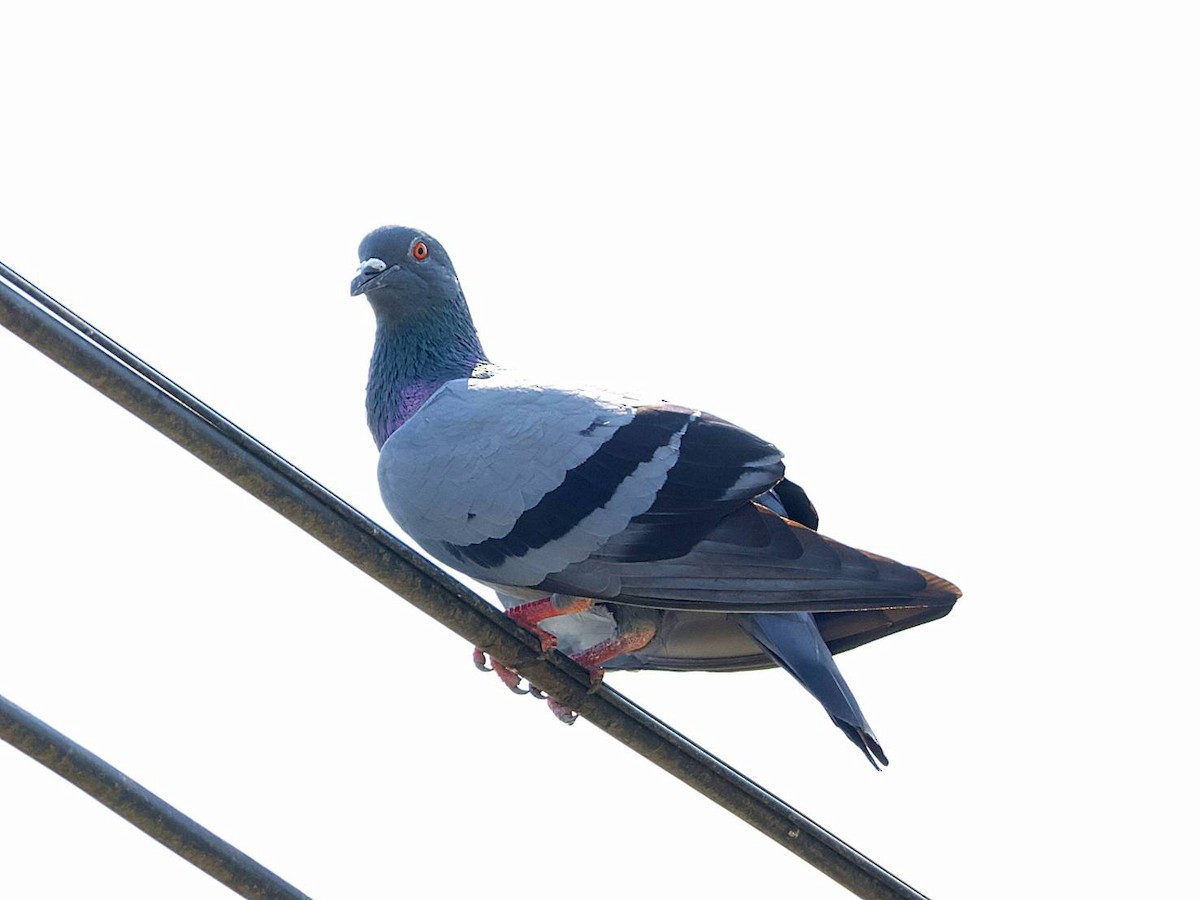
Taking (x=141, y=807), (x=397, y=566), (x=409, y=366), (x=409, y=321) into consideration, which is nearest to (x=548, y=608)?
(x=409, y=366)

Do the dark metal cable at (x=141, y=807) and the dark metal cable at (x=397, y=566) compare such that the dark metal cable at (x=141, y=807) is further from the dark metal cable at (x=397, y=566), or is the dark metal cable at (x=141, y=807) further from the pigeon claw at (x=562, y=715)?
the pigeon claw at (x=562, y=715)

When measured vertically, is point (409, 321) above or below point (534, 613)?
above

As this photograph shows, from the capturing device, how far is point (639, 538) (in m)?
7.15

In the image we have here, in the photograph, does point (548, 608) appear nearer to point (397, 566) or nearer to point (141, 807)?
point (397, 566)

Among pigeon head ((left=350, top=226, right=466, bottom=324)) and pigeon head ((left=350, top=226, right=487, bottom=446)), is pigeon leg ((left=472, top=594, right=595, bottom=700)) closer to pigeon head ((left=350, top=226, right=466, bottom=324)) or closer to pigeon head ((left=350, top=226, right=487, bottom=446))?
pigeon head ((left=350, top=226, right=487, bottom=446))

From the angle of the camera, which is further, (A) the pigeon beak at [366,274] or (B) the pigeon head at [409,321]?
(A) the pigeon beak at [366,274]

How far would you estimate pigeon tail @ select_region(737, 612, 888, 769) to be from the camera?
6.66 m

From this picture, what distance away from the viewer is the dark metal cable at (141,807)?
4.53 meters

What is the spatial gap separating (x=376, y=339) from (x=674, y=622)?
224cm

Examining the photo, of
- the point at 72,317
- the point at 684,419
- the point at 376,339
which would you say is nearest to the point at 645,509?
the point at 684,419

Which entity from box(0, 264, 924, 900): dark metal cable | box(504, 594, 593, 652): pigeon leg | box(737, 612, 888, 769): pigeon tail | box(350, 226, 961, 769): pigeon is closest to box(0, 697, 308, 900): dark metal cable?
box(0, 264, 924, 900): dark metal cable

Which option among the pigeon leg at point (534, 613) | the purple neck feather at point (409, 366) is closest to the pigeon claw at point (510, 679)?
the pigeon leg at point (534, 613)

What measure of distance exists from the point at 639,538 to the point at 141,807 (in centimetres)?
283

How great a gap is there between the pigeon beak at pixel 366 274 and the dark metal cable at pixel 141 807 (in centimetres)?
441
